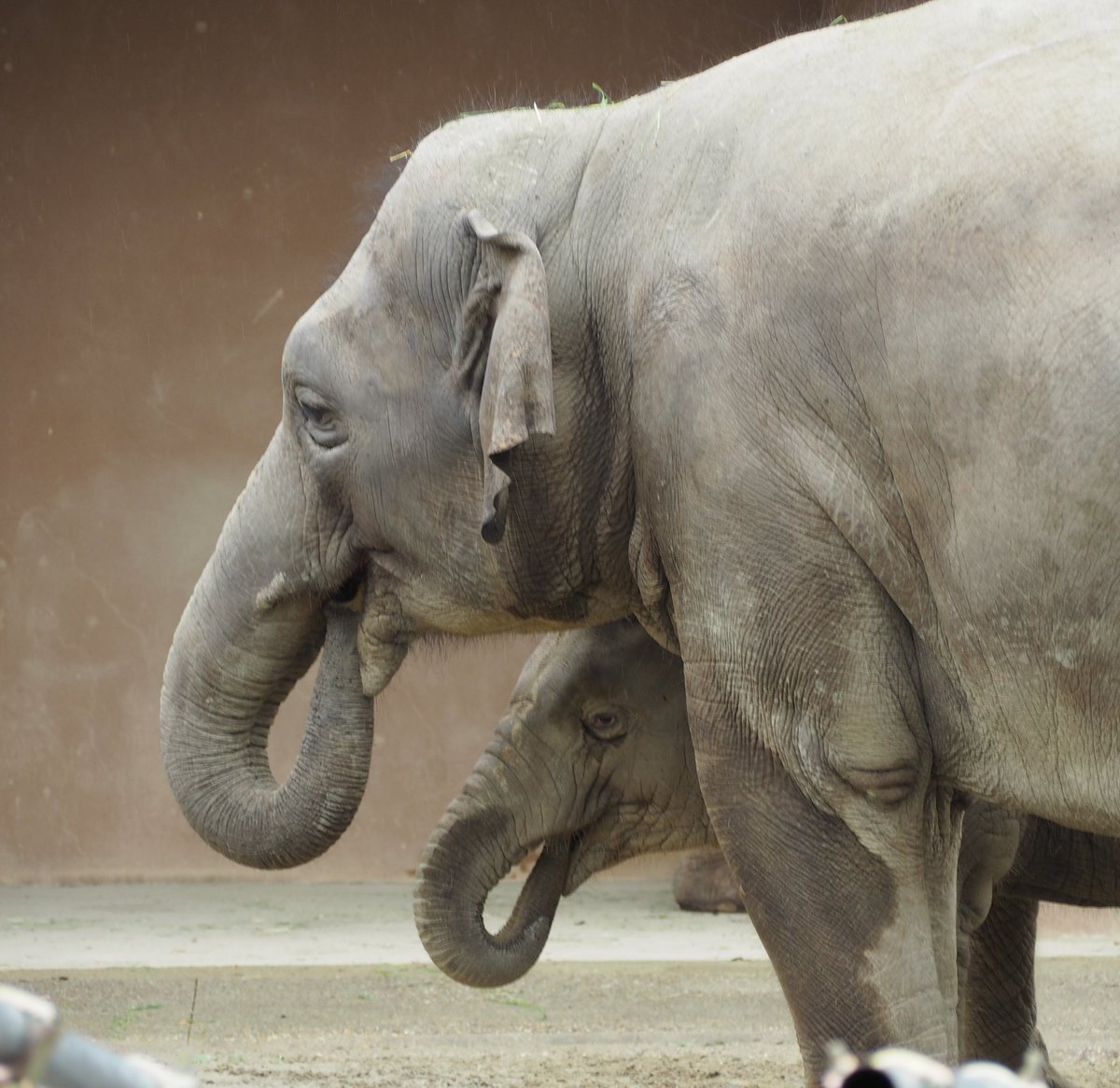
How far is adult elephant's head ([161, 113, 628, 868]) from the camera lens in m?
2.60

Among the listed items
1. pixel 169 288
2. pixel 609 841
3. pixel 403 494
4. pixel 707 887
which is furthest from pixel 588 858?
pixel 169 288

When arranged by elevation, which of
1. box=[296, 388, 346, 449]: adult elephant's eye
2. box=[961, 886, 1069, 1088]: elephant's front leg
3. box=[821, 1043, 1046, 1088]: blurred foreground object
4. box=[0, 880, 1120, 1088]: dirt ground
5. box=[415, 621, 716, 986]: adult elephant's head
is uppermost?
box=[821, 1043, 1046, 1088]: blurred foreground object

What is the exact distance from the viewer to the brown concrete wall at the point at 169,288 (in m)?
7.06

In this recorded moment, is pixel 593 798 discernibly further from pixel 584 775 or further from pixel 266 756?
pixel 266 756

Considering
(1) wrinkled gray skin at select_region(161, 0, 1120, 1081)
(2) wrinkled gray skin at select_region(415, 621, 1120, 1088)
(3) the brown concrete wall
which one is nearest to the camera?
(1) wrinkled gray skin at select_region(161, 0, 1120, 1081)

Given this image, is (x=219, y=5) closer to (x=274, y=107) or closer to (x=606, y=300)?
(x=274, y=107)

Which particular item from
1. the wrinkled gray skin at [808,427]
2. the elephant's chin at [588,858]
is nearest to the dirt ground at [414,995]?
the elephant's chin at [588,858]

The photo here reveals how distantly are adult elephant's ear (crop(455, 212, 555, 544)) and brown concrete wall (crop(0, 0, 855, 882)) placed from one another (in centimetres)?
444

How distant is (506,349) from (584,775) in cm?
129

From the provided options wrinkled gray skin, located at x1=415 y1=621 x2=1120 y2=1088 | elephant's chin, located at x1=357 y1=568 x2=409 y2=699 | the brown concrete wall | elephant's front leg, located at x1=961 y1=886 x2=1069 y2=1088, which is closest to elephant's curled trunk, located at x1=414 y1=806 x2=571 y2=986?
wrinkled gray skin, located at x1=415 y1=621 x2=1120 y2=1088

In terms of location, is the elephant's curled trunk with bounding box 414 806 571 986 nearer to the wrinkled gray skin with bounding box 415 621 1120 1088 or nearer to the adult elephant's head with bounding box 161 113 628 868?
the wrinkled gray skin with bounding box 415 621 1120 1088

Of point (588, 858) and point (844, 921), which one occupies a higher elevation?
point (844, 921)

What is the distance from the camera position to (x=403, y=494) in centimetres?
281

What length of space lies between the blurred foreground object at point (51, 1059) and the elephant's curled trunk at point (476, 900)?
105 inches
